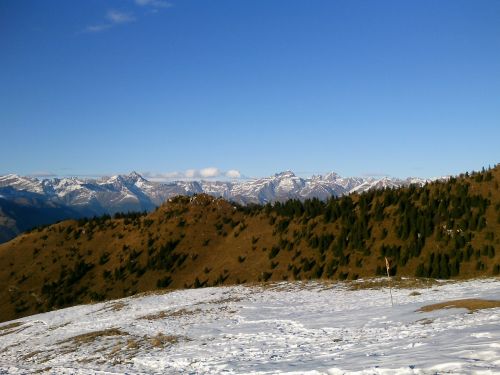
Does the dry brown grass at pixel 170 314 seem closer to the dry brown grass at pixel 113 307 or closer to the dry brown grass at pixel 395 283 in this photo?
the dry brown grass at pixel 113 307

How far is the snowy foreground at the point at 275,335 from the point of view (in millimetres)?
14352

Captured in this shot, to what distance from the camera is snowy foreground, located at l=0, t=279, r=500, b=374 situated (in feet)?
47.1

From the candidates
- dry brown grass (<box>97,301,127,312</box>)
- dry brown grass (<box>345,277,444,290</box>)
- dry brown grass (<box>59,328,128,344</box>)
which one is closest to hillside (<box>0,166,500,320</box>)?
dry brown grass (<box>345,277,444,290</box>)

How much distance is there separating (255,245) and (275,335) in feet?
211

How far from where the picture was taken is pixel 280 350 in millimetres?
19891

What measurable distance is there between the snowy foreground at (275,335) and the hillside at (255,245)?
2257 centimetres

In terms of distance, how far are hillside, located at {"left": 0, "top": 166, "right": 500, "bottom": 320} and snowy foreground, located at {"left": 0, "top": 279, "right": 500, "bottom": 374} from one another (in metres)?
22.6

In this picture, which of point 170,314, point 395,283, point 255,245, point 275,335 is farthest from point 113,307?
point 255,245

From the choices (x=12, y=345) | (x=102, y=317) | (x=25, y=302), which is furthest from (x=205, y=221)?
(x=12, y=345)

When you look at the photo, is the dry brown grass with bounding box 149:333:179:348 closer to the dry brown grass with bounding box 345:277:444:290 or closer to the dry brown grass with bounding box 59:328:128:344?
the dry brown grass with bounding box 59:328:128:344

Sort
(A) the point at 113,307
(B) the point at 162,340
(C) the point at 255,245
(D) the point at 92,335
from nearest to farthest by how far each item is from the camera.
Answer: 1. (B) the point at 162,340
2. (D) the point at 92,335
3. (A) the point at 113,307
4. (C) the point at 255,245

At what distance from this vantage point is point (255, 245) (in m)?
88.2

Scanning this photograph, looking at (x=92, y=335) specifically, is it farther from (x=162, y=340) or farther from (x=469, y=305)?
(x=469, y=305)

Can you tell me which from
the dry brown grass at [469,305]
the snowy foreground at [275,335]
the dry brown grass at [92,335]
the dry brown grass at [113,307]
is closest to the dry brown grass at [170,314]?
the snowy foreground at [275,335]
